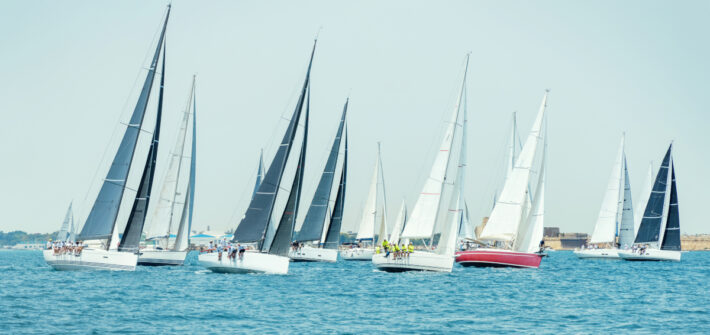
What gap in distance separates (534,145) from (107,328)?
3736 cm

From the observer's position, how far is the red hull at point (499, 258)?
2124 inches

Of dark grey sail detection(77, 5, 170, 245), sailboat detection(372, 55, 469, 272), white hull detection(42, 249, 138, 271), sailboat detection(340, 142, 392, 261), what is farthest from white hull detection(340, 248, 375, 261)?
white hull detection(42, 249, 138, 271)

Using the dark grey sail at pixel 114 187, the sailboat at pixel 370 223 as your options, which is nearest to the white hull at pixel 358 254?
the sailboat at pixel 370 223

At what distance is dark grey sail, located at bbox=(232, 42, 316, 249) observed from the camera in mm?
43156

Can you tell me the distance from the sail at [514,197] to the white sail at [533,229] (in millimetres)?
826

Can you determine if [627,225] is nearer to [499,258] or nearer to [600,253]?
[600,253]

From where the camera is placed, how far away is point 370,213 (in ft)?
258

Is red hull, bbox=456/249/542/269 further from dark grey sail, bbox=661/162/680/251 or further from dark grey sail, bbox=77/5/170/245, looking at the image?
dark grey sail, bbox=661/162/680/251

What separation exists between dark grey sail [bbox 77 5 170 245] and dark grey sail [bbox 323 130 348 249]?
2576 cm

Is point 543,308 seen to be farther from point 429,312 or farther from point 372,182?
point 372,182

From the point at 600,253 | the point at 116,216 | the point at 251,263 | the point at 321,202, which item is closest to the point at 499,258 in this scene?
the point at 321,202

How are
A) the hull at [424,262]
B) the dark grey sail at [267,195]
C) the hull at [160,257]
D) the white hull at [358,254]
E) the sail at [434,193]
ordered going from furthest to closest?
the white hull at [358,254]
the hull at [160,257]
the sail at [434,193]
the hull at [424,262]
the dark grey sail at [267,195]

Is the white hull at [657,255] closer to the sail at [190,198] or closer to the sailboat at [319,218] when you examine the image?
the sailboat at [319,218]

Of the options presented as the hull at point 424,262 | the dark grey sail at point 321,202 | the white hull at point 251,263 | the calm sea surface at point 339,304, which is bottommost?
the calm sea surface at point 339,304
